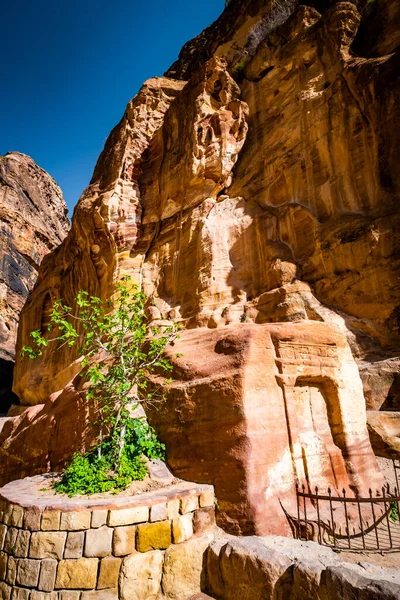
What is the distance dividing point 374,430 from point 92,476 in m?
5.90

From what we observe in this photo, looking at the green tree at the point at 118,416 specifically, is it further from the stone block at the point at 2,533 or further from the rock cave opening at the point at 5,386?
the rock cave opening at the point at 5,386

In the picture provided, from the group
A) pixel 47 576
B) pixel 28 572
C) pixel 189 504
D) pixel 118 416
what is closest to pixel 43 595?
pixel 47 576

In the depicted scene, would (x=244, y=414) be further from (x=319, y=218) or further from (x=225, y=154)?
(x=225, y=154)

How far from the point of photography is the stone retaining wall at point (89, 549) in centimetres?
383

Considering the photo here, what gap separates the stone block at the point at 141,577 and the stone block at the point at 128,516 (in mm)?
356

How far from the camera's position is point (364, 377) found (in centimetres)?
→ 874

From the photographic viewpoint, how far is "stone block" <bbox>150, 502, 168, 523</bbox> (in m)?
4.18

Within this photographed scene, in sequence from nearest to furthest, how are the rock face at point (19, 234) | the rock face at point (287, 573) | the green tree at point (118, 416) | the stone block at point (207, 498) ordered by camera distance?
1. the rock face at point (287, 573)
2. the stone block at point (207, 498)
3. the green tree at point (118, 416)
4. the rock face at point (19, 234)

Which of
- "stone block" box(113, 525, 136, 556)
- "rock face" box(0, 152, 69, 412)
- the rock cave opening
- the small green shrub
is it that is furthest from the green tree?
"rock face" box(0, 152, 69, 412)

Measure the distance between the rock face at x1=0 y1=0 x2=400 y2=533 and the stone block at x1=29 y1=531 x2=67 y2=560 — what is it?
1.89 metres

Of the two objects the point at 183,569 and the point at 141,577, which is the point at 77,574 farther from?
the point at 183,569

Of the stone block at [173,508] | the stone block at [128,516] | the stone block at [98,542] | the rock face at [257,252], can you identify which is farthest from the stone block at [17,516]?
the rock face at [257,252]

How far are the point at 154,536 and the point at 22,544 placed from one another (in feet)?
4.93

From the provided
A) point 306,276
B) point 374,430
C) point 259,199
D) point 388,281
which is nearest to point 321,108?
point 259,199
